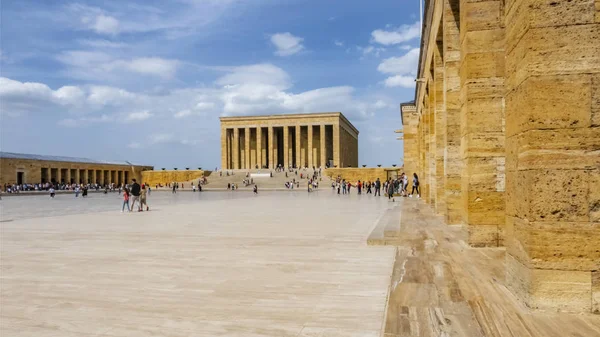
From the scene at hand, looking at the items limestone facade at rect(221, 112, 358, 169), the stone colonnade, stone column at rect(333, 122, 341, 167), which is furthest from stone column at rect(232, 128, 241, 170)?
the stone colonnade

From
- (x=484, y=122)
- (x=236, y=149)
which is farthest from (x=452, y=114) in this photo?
(x=236, y=149)

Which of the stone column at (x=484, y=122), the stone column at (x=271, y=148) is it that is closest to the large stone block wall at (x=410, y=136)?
the stone column at (x=484, y=122)

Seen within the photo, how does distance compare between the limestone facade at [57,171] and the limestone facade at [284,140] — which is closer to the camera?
the limestone facade at [57,171]

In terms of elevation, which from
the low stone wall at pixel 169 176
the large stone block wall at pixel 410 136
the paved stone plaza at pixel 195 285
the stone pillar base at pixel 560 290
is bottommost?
the paved stone plaza at pixel 195 285

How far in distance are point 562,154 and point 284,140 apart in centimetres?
7087

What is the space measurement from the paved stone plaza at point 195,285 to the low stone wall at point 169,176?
195 feet

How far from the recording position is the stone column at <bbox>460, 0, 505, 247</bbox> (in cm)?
721

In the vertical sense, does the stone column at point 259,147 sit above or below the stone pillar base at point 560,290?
above

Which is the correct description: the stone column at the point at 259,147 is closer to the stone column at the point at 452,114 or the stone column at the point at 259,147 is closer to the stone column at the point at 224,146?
the stone column at the point at 224,146

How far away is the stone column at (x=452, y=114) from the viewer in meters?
10.5

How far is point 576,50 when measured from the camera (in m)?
4.01

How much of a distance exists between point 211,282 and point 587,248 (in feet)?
12.7

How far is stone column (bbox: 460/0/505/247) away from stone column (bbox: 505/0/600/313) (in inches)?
127

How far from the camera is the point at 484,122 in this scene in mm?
7328
